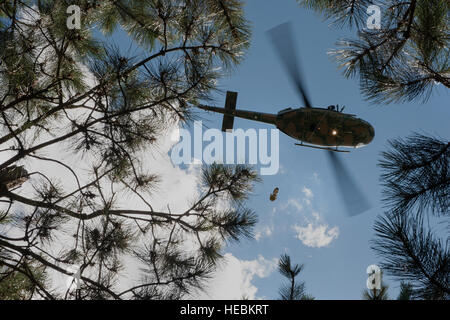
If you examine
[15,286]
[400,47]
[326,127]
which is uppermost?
[326,127]

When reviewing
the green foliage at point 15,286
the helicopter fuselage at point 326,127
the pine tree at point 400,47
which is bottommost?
the green foliage at point 15,286

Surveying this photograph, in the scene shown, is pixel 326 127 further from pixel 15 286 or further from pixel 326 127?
pixel 15 286

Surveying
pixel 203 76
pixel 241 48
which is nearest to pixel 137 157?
pixel 203 76

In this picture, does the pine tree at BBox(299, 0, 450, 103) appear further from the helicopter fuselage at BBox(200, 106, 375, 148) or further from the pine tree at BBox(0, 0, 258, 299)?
the helicopter fuselage at BBox(200, 106, 375, 148)

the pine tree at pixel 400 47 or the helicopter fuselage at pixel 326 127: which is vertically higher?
the helicopter fuselage at pixel 326 127

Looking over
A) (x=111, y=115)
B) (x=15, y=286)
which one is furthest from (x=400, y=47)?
(x=15, y=286)

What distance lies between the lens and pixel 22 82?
1790 mm

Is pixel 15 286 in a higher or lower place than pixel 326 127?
lower

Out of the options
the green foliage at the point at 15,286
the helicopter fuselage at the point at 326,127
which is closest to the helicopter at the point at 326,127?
the helicopter fuselage at the point at 326,127

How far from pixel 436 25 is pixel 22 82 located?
262cm

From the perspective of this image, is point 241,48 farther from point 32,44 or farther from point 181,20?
point 32,44

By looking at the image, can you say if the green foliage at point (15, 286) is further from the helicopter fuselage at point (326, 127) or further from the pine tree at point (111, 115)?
the helicopter fuselage at point (326, 127)
